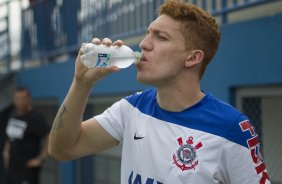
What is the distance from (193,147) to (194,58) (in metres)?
0.41

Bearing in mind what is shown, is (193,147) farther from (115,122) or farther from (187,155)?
(115,122)

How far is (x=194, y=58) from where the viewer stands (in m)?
2.23

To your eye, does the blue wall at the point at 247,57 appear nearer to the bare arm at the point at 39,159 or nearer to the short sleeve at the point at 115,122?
the short sleeve at the point at 115,122

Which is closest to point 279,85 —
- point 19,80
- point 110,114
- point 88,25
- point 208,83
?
point 208,83

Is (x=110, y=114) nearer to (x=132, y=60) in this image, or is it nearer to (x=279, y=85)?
(x=132, y=60)

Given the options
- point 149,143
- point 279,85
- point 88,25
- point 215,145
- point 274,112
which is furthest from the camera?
point 88,25

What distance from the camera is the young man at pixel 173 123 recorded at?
2.02 metres

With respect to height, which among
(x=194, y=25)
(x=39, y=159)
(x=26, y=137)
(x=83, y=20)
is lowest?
(x=39, y=159)

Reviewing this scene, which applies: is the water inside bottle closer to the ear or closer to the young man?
the young man

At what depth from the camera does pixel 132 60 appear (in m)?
2.28

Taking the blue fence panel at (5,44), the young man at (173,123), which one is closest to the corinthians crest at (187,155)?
the young man at (173,123)

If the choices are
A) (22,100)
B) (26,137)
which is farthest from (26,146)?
(22,100)

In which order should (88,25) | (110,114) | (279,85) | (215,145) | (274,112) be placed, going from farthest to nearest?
(88,25)
(274,112)
(279,85)
(110,114)
(215,145)

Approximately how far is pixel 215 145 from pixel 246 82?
6.37ft
